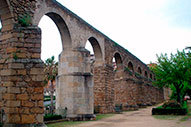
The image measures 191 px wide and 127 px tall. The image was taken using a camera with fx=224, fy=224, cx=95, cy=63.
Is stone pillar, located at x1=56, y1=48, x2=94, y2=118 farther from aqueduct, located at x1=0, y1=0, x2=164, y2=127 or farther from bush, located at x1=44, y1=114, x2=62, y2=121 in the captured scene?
bush, located at x1=44, y1=114, x2=62, y2=121

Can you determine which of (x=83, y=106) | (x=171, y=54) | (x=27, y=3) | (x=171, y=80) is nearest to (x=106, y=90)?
(x=83, y=106)

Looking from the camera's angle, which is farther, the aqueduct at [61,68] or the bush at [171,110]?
the bush at [171,110]

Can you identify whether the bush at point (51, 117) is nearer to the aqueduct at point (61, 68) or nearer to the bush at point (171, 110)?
the aqueduct at point (61, 68)

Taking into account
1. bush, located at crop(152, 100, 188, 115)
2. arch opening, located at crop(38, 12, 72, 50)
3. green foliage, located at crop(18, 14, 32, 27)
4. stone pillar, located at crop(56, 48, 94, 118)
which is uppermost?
arch opening, located at crop(38, 12, 72, 50)

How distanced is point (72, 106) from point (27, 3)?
7.15 metres

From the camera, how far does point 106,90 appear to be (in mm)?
18938

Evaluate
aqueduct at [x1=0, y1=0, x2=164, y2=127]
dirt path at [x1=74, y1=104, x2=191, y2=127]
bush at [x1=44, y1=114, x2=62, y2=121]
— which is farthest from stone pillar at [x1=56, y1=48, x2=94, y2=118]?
dirt path at [x1=74, y1=104, x2=191, y2=127]

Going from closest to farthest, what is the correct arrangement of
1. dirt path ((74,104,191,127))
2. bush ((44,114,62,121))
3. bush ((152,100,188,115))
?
dirt path ((74,104,191,127)), bush ((44,114,62,121)), bush ((152,100,188,115))

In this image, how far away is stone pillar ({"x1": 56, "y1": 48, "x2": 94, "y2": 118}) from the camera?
559 inches

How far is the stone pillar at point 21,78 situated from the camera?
25.8 ft

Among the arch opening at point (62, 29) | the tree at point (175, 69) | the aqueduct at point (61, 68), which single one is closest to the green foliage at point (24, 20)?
the aqueduct at point (61, 68)

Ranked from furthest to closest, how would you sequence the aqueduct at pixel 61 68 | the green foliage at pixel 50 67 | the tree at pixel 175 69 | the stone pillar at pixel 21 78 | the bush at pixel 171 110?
the green foliage at pixel 50 67 → the tree at pixel 175 69 → the bush at pixel 171 110 → the aqueduct at pixel 61 68 → the stone pillar at pixel 21 78

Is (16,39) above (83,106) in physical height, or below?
above

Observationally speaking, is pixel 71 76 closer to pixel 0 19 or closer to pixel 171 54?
pixel 0 19
